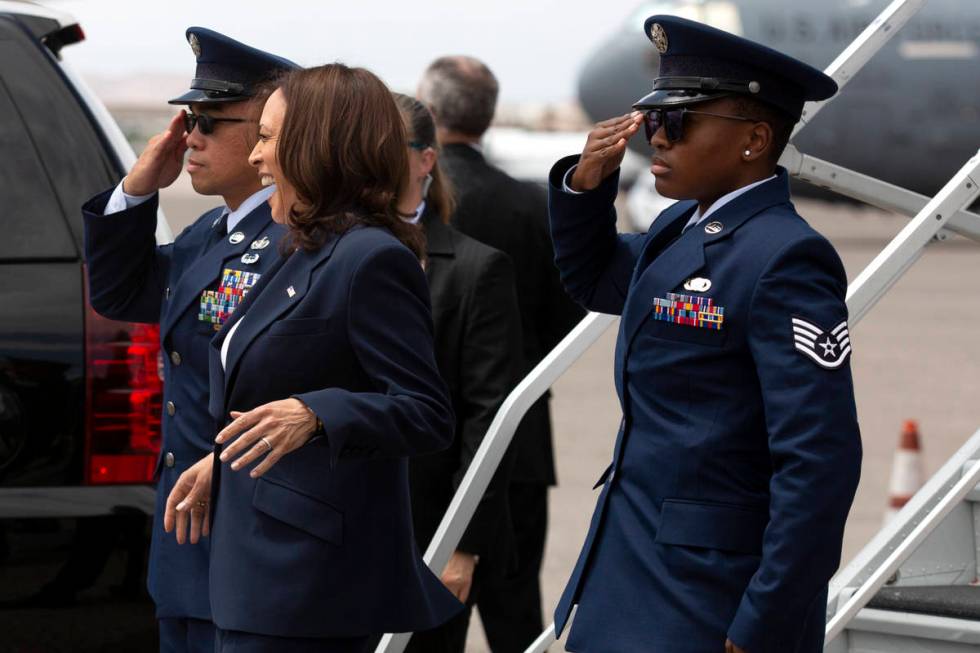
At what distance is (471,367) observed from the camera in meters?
3.75

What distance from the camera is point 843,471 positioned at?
2248 millimetres

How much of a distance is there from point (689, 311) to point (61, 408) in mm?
1475

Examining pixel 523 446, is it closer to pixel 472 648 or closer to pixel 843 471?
Result: pixel 472 648

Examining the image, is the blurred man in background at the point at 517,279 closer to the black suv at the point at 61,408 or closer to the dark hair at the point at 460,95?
the dark hair at the point at 460,95

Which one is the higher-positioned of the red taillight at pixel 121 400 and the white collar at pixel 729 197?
the white collar at pixel 729 197

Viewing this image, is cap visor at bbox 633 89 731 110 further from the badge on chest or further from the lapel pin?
the badge on chest

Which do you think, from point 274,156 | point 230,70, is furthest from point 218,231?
point 274,156

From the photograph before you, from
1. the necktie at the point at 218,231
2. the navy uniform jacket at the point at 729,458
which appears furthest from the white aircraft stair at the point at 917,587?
the necktie at the point at 218,231

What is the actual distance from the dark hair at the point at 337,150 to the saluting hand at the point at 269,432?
12.8 inches

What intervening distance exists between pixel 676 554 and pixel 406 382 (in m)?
0.49

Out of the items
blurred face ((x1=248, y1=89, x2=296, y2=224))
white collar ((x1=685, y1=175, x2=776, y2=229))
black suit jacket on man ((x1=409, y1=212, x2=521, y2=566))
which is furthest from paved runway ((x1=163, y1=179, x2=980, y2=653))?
blurred face ((x1=248, y1=89, x2=296, y2=224))

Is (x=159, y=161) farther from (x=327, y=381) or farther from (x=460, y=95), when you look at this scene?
(x=460, y=95)

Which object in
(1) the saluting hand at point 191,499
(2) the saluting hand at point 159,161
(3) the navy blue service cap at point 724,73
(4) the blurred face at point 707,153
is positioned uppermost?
(3) the navy blue service cap at point 724,73

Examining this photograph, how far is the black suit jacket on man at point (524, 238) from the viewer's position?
4652 millimetres
